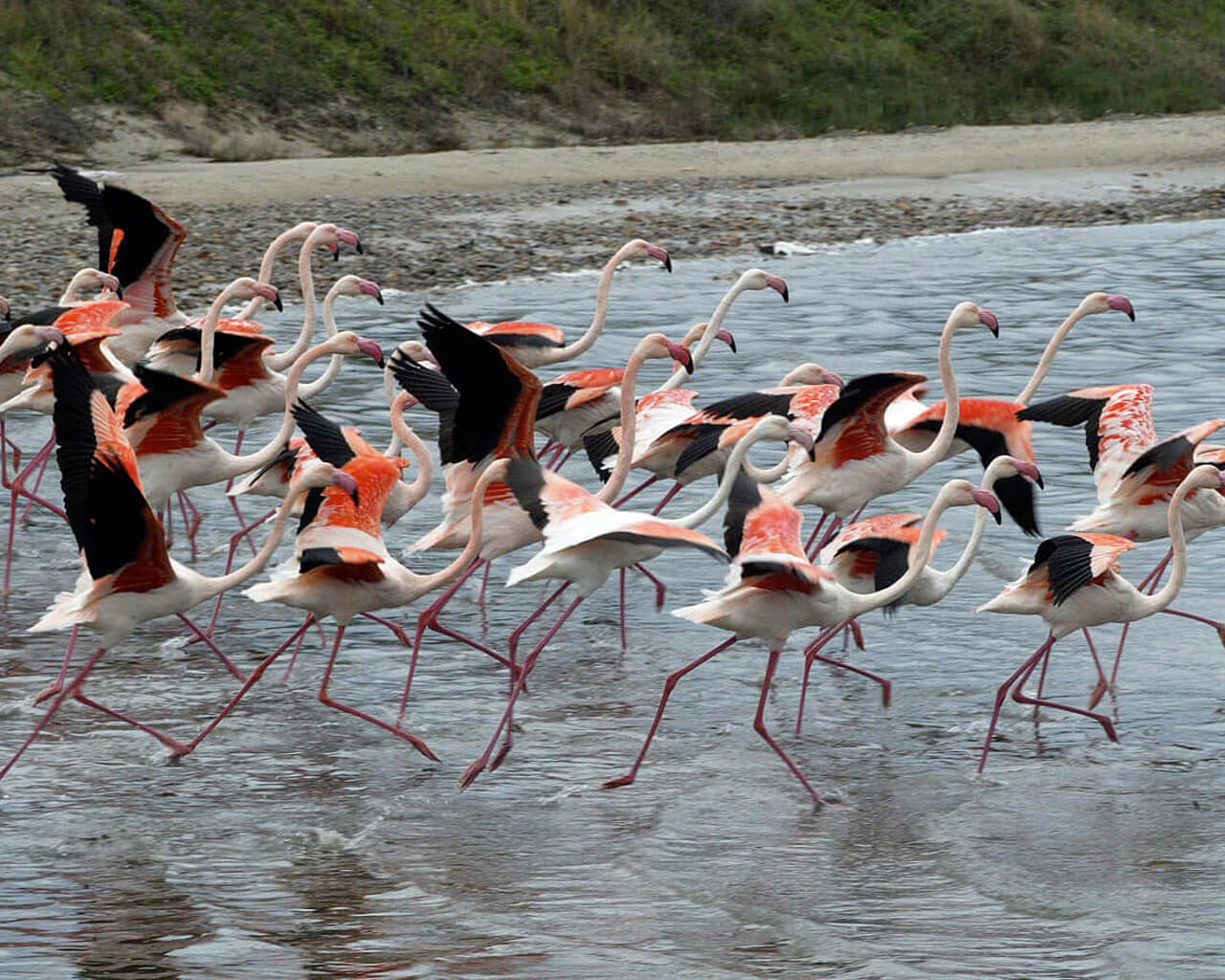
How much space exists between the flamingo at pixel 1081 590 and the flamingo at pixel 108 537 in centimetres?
246

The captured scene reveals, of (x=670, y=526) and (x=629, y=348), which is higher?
(x=670, y=526)

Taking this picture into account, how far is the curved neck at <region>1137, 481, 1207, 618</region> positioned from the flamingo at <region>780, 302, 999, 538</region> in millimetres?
1464

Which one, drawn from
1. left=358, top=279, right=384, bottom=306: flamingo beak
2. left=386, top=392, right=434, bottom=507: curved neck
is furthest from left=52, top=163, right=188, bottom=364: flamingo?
left=386, top=392, right=434, bottom=507: curved neck

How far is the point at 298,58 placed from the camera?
2758 centimetres

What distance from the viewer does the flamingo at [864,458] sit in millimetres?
8289

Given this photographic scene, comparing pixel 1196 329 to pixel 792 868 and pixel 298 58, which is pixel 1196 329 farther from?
pixel 298 58

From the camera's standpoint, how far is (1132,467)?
25.5 feet

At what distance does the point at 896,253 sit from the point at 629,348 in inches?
231

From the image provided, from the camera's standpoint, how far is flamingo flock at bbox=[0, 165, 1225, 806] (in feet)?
21.5

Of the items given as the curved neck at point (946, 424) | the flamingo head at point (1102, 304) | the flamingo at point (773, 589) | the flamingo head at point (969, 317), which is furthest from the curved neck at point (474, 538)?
the flamingo head at point (1102, 304)

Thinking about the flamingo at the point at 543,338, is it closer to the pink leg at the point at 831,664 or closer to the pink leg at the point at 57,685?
the pink leg at the point at 831,664

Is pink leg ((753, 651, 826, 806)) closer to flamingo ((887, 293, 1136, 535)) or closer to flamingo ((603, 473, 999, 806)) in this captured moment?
flamingo ((603, 473, 999, 806))

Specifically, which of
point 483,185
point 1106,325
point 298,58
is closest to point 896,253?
point 1106,325

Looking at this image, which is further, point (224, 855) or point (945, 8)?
point (945, 8)
